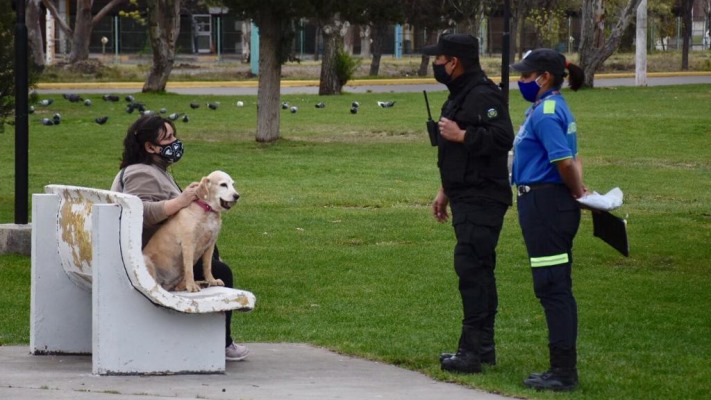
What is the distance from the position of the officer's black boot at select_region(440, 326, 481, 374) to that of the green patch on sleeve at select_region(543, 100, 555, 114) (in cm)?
133

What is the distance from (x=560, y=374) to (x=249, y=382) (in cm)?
159

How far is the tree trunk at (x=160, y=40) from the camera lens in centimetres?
3669

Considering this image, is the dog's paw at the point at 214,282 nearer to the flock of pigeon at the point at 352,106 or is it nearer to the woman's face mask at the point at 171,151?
the woman's face mask at the point at 171,151

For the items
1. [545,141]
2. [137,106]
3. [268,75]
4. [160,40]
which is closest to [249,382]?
[545,141]

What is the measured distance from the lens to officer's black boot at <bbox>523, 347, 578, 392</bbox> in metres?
7.12

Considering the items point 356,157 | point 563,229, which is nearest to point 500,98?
point 563,229

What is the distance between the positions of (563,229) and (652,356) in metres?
1.56

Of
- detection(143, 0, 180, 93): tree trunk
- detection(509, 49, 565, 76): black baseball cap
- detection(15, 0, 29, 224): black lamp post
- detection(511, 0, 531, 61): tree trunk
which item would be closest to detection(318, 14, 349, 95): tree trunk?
detection(143, 0, 180, 93): tree trunk

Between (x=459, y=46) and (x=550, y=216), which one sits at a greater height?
(x=459, y=46)

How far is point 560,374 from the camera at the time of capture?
7.15 meters

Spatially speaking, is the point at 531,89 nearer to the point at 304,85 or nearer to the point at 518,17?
the point at 304,85

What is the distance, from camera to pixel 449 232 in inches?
560

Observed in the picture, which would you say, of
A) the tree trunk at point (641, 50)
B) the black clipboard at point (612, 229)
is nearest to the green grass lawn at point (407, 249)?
the black clipboard at point (612, 229)

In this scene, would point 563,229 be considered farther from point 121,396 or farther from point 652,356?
point 121,396
